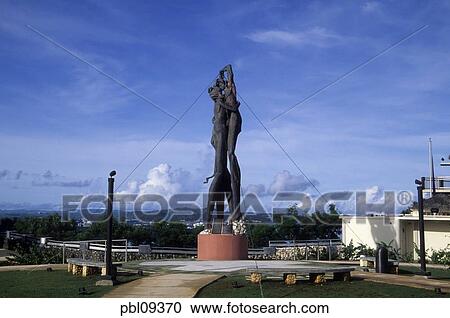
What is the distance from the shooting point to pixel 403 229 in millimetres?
25844

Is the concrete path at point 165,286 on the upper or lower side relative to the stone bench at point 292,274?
lower

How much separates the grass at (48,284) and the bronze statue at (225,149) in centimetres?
603

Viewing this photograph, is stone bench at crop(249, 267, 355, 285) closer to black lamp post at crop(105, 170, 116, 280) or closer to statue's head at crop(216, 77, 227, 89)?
black lamp post at crop(105, 170, 116, 280)

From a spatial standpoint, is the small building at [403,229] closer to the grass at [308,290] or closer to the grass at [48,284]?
the grass at [308,290]

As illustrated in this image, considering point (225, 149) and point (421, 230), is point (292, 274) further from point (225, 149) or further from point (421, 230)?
point (225, 149)

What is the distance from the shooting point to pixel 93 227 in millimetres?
38719

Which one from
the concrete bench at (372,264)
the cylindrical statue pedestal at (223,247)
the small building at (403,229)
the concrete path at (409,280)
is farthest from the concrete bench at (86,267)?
the small building at (403,229)

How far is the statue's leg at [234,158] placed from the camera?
19859 millimetres

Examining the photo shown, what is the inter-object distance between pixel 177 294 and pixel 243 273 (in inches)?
116

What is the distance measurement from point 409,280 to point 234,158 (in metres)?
8.06

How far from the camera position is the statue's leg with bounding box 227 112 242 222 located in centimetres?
1986

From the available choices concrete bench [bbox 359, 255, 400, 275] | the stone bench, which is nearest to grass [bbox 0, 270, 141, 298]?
the stone bench

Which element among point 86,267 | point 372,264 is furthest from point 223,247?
point 86,267
